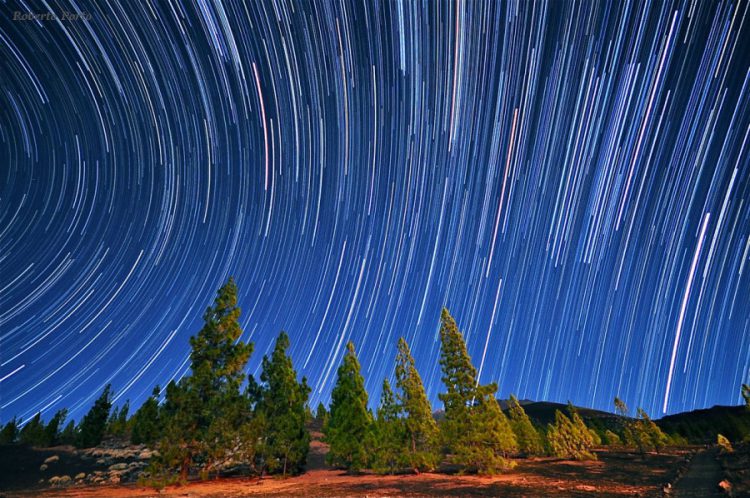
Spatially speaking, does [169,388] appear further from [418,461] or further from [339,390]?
[418,461]

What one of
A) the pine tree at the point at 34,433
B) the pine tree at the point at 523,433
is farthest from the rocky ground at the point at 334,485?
the pine tree at the point at 523,433

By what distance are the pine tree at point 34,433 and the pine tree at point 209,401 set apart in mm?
49313

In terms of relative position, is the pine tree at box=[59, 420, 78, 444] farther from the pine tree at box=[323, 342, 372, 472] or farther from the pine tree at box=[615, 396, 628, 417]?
the pine tree at box=[615, 396, 628, 417]

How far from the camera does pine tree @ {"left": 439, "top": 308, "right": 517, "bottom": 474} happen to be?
73.6ft

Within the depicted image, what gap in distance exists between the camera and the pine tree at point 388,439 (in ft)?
80.6

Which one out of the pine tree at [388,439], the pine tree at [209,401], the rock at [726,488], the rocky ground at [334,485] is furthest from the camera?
the pine tree at [388,439]

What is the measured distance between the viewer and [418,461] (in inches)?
957

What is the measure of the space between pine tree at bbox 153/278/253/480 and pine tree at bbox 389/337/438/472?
11824mm

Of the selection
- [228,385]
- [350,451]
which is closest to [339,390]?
[350,451]

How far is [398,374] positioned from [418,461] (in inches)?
246

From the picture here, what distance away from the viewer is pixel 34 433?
52656 millimetres

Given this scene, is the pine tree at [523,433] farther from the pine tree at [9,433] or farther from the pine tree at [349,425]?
the pine tree at [9,433]

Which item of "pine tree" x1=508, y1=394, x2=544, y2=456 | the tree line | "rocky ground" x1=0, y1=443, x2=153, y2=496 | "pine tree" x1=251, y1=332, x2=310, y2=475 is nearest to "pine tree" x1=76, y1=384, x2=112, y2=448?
"rocky ground" x1=0, y1=443, x2=153, y2=496

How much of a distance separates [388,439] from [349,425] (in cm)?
389
